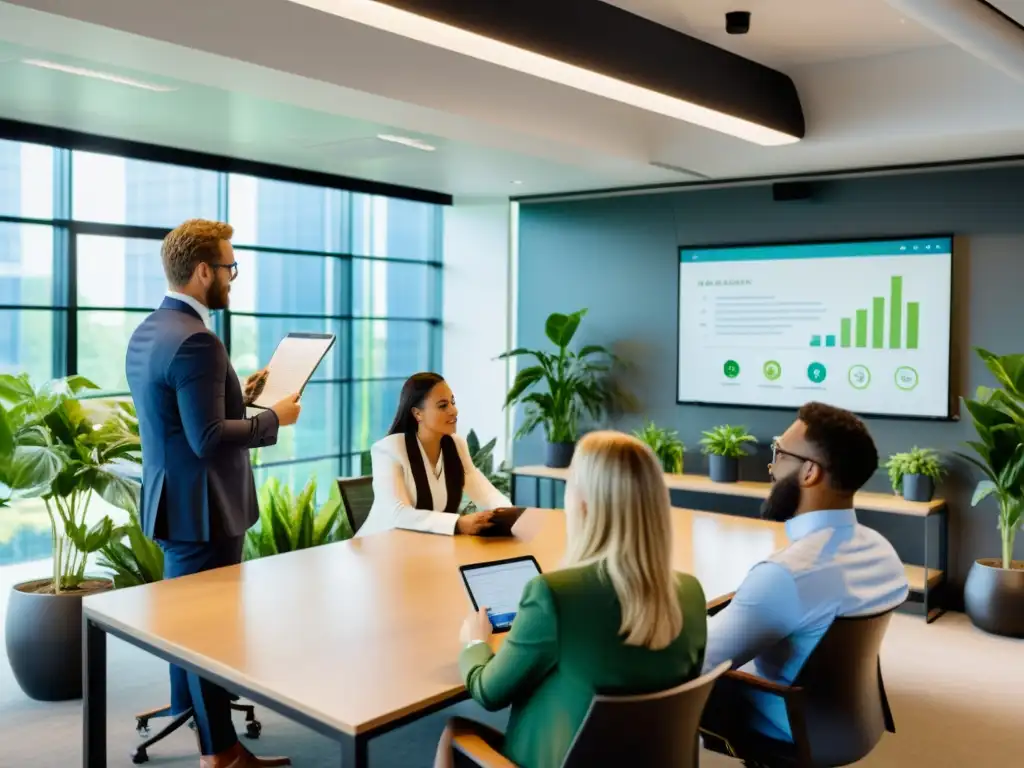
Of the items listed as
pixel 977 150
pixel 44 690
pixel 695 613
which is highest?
pixel 977 150

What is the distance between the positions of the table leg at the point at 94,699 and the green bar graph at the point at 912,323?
15.7 feet

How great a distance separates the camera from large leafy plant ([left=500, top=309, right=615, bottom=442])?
691 centimetres

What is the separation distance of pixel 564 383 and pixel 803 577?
4.65m

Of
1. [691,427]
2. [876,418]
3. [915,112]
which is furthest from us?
[691,427]

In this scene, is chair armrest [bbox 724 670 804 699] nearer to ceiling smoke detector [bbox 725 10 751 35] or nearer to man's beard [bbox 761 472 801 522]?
man's beard [bbox 761 472 801 522]

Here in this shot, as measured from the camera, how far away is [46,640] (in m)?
4.01

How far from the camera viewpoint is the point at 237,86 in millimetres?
4016

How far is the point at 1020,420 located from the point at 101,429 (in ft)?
14.2

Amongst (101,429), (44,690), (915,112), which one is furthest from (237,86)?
(915,112)

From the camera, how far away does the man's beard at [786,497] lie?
2.48 meters

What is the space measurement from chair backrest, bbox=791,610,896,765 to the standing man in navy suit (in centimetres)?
167

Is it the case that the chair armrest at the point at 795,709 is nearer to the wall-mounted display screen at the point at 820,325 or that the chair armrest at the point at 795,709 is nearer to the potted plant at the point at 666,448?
the wall-mounted display screen at the point at 820,325

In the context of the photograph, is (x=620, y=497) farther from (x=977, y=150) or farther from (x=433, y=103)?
(x=977, y=150)

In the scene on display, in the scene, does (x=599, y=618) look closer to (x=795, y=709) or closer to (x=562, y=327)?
(x=795, y=709)
